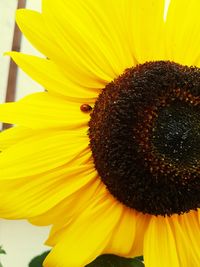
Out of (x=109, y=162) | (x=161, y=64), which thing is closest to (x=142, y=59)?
(x=161, y=64)

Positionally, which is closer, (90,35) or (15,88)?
(90,35)

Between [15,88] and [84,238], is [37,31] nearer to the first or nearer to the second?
[84,238]

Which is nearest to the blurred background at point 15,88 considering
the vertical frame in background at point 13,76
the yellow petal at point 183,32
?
the vertical frame in background at point 13,76

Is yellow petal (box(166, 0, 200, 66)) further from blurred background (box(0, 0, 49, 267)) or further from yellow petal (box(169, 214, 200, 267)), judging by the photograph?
blurred background (box(0, 0, 49, 267))

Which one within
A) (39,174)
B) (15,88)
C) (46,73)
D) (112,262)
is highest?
(15,88)

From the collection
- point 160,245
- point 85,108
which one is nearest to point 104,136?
point 85,108

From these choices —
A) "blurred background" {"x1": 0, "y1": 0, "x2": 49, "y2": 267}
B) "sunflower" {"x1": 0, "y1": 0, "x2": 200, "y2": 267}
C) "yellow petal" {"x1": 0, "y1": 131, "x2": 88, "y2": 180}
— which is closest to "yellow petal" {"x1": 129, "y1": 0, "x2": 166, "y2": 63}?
"sunflower" {"x1": 0, "y1": 0, "x2": 200, "y2": 267}

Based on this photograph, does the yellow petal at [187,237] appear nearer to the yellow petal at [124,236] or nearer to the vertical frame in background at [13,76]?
the yellow petal at [124,236]
